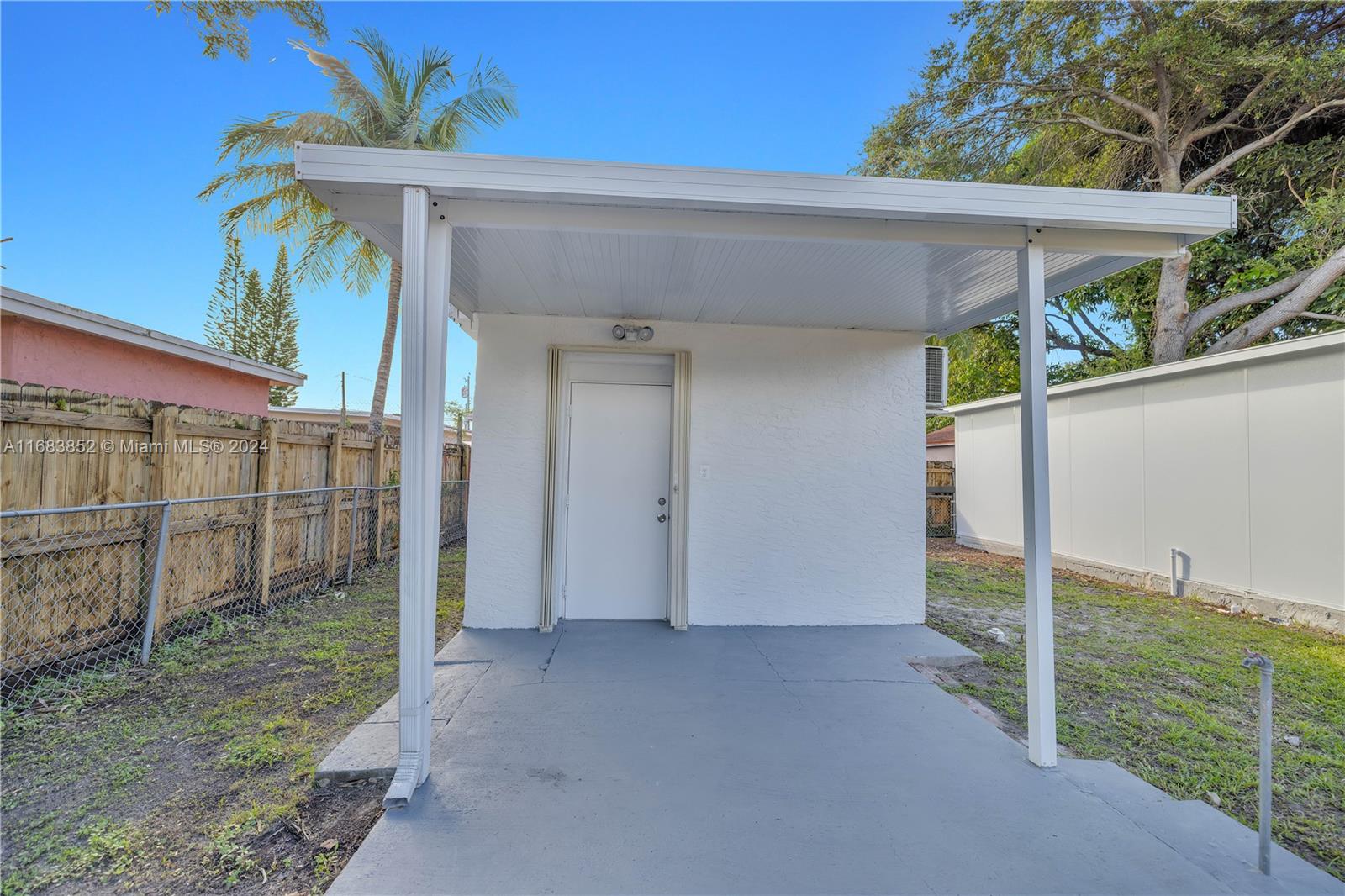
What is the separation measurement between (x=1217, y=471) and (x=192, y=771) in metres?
9.38

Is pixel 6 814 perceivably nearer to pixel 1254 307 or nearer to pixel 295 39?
pixel 295 39

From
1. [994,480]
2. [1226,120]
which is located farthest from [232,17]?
[1226,120]

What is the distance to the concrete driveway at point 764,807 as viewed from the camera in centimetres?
198

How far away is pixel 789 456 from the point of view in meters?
5.21

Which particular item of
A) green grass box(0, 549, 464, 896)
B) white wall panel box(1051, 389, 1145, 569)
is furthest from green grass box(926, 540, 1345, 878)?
green grass box(0, 549, 464, 896)

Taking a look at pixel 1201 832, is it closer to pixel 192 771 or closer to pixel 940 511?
pixel 192 771

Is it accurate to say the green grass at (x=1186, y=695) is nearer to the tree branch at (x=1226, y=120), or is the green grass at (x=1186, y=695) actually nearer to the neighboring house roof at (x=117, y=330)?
the tree branch at (x=1226, y=120)

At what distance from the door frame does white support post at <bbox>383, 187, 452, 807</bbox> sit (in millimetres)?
2186

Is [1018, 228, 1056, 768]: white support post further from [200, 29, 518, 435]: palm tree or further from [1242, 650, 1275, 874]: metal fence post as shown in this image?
[200, 29, 518, 435]: palm tree

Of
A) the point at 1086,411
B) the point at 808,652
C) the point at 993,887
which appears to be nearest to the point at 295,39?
the point at 808,652

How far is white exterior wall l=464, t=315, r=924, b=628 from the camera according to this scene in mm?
4988

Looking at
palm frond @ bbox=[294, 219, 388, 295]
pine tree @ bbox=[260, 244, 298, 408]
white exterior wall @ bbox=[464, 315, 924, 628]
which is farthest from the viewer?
pine tree @ bbox=[260, 244, 298, 408]

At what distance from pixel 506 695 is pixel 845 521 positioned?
3178mm

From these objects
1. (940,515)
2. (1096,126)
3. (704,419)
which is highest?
(1096,126)
